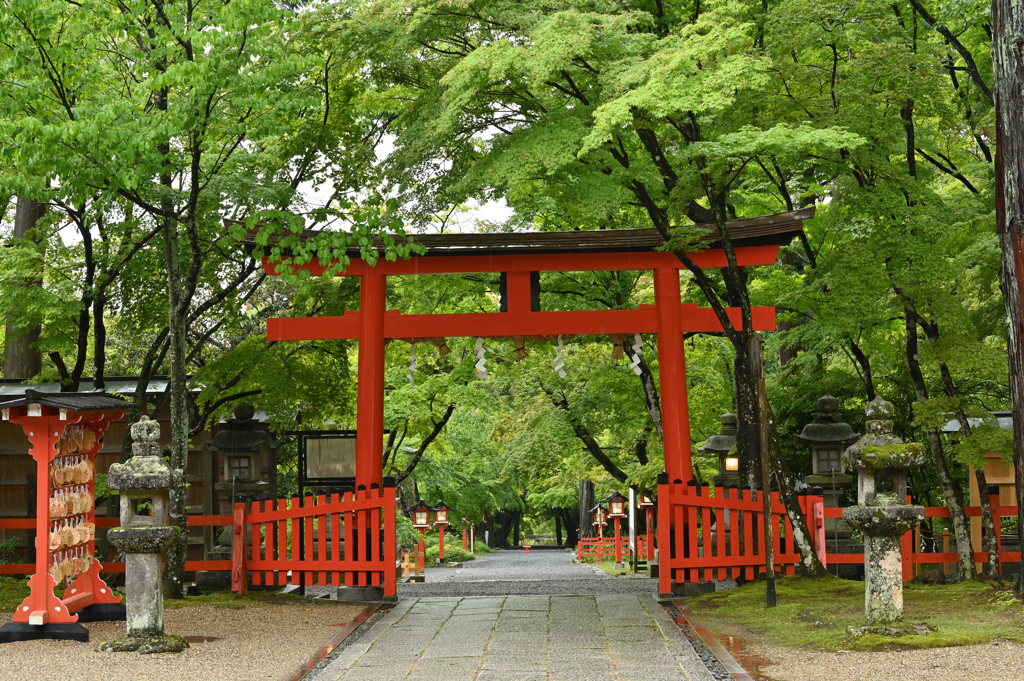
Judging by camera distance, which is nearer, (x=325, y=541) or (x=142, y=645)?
(x=142, y=645)

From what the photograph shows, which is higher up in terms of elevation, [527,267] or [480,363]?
[527,267]

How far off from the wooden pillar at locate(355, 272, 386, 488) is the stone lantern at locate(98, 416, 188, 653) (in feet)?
11.5

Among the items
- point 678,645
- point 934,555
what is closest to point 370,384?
point 678,645

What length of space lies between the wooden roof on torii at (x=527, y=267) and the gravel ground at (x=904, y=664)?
561 cm

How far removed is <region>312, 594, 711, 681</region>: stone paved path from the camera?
21.9 feet

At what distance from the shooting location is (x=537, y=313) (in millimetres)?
11945

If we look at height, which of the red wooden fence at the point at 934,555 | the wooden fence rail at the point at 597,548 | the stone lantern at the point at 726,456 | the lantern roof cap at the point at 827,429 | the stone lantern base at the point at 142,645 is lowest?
the wooden fence rail at the point at 597,548

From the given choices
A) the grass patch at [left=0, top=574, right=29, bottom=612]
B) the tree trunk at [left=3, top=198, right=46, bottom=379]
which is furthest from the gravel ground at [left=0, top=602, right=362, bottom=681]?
the tree trunk at [left=3, top=198, right=46, bottom=379]

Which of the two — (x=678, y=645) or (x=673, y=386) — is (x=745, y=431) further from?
(x=678, y=645)

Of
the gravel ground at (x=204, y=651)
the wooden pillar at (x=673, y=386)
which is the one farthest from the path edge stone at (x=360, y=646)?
the wooden pillar at (x=673, y=386)

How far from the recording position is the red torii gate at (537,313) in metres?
11.4

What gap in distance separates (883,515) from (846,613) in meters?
1.68

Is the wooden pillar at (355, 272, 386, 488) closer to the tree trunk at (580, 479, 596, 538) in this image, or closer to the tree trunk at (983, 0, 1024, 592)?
the tree trunk at (983, 0, 1024, 592)

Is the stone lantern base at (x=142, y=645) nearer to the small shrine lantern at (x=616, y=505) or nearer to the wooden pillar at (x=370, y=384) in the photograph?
the wooden pillar at (x=370, y=384)
